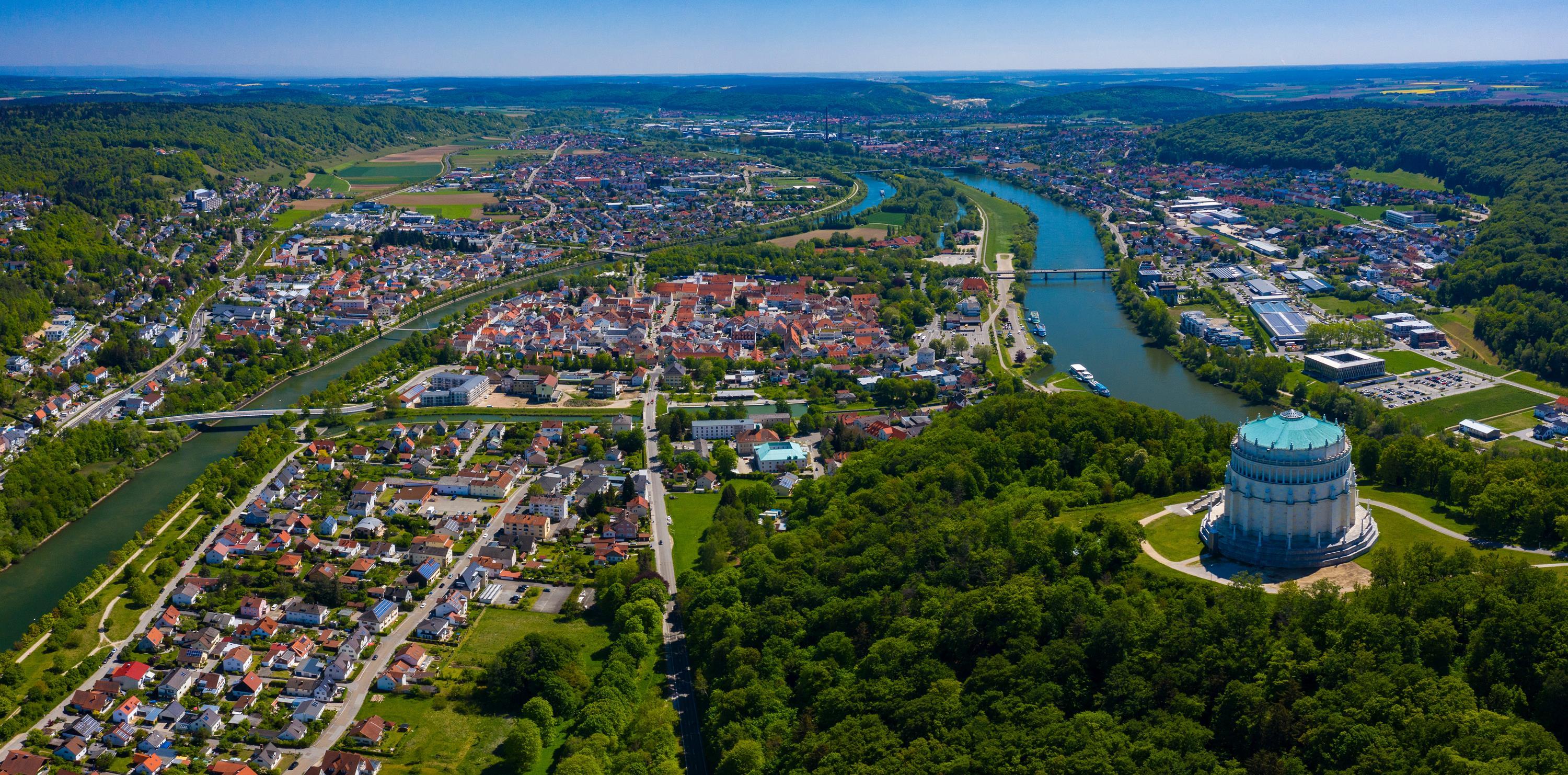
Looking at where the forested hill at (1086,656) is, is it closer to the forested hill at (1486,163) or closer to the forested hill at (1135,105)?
the forested hill at (1486,163)

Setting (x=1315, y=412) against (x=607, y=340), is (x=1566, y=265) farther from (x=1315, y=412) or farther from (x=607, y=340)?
(x=607, y=340)

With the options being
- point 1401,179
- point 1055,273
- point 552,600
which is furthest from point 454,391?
point 1401,179

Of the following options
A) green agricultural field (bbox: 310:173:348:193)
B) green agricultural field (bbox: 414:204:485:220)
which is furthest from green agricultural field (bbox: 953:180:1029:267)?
green agricultural field (bbox: 310:173:348:193)

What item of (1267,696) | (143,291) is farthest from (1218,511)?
(143,291)

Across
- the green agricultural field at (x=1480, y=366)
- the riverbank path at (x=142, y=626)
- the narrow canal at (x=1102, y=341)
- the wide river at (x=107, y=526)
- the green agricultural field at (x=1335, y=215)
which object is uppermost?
the green agricultural field at (x=1335, y=215)

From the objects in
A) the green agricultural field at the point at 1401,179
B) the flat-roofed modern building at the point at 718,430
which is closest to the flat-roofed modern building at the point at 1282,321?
the flat-roofed modern building at the point at 718,430

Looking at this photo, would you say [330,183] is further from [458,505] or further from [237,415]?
[458,505]

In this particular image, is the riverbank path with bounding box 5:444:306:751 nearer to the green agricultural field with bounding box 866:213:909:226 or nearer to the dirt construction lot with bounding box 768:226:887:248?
the dirt construction lot with bounding box 768:226:887:248
